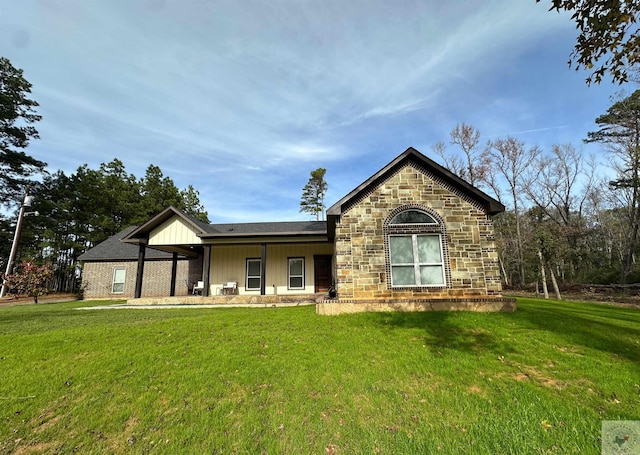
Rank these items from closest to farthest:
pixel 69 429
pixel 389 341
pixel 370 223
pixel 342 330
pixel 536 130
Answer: pixel 69 429
pixel 389 341
pixel 342 330
pixel 370 223
pixel 536 130

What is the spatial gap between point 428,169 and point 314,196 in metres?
32.2

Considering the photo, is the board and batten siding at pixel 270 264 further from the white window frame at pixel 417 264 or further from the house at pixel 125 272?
the white window frame at pixel 417 264

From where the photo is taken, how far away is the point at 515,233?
31844 mm

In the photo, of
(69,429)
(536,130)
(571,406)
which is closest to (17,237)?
(69,429)

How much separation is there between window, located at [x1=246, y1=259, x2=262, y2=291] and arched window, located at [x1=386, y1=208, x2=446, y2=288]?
911cm

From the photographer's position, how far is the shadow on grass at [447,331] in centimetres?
614

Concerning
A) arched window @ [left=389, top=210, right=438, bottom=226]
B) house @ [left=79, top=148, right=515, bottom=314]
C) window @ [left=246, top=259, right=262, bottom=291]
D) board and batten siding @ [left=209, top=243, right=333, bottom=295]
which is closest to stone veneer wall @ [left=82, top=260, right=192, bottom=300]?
board and batten siding @ [left=209, top=243, right=333, bottom=295]

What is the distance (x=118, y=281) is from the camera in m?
19.8

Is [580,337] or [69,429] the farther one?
[580,337]

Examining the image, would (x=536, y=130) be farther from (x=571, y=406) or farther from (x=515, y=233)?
(x=571, y=406)

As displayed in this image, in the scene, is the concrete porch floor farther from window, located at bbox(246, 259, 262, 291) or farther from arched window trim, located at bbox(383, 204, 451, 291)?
arched window trim, located at bbox(383, 204, 451, 291)

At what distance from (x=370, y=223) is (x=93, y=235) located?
35.0 metres

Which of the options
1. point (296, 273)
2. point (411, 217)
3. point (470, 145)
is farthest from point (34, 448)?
point (470, 145)

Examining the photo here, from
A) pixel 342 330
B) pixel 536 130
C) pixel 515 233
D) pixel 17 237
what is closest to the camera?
pixel 342 330
